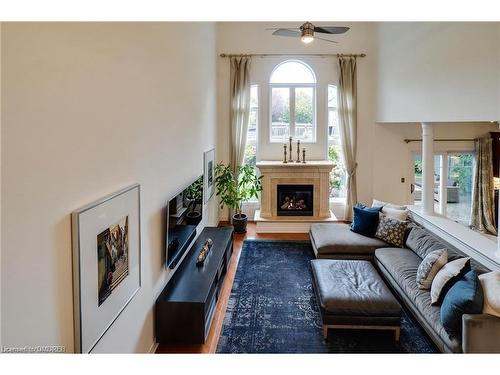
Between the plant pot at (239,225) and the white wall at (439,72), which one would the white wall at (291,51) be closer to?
the white wall at (439,72)

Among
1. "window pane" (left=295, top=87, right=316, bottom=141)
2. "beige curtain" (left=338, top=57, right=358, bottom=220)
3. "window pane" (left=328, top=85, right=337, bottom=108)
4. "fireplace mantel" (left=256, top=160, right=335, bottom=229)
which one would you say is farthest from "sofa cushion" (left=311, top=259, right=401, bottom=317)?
"window pane" (left=328, top=85, right=337, bottom=108)

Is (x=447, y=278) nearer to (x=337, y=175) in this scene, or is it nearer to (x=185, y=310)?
(x=185, y=310)

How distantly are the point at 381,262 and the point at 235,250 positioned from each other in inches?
94.4

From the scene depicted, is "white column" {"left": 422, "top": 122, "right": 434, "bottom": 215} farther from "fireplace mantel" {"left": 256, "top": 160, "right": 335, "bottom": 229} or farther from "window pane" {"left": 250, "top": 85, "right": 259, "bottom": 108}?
"window pane" {"left": 250, "top": 85, "right": 259, "bottom": 108}

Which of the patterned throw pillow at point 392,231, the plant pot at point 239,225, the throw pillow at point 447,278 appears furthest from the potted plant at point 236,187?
the throw pillow at point 447,278

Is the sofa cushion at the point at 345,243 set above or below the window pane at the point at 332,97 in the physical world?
below

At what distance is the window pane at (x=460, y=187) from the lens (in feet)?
23.9

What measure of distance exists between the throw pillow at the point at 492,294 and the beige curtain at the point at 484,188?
4895 mm

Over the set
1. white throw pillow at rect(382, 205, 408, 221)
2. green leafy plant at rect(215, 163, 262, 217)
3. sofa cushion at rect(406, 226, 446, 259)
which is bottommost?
sofa cushion at rect(406, 226, 446, 259)

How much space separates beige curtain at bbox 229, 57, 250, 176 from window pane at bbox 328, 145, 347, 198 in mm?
1953

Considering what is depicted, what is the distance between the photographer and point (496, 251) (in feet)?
11.8

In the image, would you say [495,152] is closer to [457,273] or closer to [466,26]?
[466,26]

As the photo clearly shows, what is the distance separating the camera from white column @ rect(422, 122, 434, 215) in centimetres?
543
